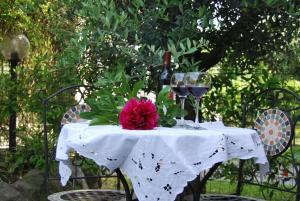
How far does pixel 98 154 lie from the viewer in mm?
2363

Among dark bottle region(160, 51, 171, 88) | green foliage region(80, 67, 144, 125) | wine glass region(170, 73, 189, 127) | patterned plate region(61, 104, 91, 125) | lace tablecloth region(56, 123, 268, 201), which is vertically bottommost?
lace tablecloth region(56, 123, 268, 201)

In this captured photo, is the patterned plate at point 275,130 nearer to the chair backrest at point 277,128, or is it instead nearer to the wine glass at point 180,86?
the chair backrest at point 277,128

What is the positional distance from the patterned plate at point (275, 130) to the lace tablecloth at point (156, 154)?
113 centimetres

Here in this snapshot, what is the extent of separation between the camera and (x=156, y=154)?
7.51 ft

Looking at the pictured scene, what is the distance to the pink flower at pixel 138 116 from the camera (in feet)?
7.93

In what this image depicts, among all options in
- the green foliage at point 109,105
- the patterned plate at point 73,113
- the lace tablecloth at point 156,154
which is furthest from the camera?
the patterned plate at point 73,113

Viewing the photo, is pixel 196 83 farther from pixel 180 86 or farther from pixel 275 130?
pixel 275 130

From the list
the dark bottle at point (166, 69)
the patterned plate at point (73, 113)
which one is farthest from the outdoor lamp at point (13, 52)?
the dark bottle at point (166, 69)

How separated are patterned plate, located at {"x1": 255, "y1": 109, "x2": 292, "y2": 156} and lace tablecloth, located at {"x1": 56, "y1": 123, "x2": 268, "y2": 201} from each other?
1.13 meters

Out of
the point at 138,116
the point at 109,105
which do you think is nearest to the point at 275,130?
the point at 109,105

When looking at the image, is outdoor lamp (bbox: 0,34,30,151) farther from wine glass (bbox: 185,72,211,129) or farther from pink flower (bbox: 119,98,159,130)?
pink flower (bbox: 119,98,159,130)

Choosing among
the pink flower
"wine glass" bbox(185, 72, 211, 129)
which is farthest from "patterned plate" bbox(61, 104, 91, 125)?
the pink flower

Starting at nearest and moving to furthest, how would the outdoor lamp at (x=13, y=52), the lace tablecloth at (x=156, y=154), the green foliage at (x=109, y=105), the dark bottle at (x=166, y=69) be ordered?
the lace tablecloth at (x=156, y=154) → the green foliage at (x=109, y=105) → the dark bottle at (x=166, y=69) → the outdoor lamp at (x=13, y=52)

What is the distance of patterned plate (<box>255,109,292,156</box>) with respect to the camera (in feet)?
11.2
